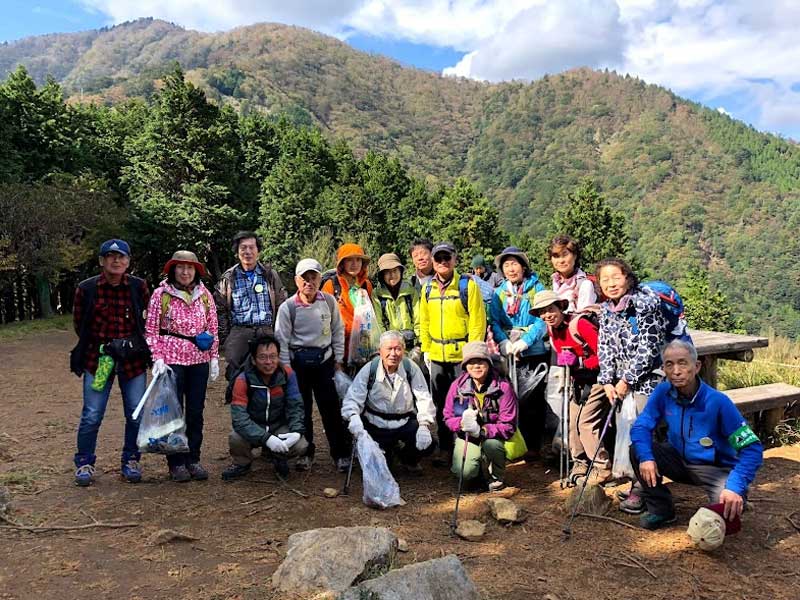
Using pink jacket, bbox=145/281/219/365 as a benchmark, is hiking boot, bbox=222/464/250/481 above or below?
below

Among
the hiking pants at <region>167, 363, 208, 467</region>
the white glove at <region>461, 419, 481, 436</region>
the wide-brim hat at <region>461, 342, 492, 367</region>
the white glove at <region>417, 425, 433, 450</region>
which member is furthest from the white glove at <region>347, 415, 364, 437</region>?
the hiking pants at <region>167, 363, 208, 467</region>

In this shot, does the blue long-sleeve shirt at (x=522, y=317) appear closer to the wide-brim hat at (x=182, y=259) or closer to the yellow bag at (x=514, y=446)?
the yellow bag at (x=514, y=446)

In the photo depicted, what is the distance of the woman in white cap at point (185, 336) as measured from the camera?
15.3 ft

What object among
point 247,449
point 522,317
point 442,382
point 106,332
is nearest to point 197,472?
point 247,449

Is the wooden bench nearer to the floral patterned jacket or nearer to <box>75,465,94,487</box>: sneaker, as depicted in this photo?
the floral patterned jacket

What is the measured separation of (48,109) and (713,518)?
3228 cm

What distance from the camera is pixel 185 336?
15.5 ft

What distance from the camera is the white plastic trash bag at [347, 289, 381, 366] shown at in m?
5.25

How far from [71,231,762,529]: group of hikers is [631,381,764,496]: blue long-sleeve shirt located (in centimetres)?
14

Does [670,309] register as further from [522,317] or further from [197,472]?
[197,472]

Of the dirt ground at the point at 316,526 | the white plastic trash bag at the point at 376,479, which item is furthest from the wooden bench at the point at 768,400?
the white plastic trash bag at the point at 376,479

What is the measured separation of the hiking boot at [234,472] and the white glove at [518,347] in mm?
2381

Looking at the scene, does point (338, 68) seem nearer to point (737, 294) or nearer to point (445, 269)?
point (737, 294)

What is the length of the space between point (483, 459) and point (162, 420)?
2431 mm
